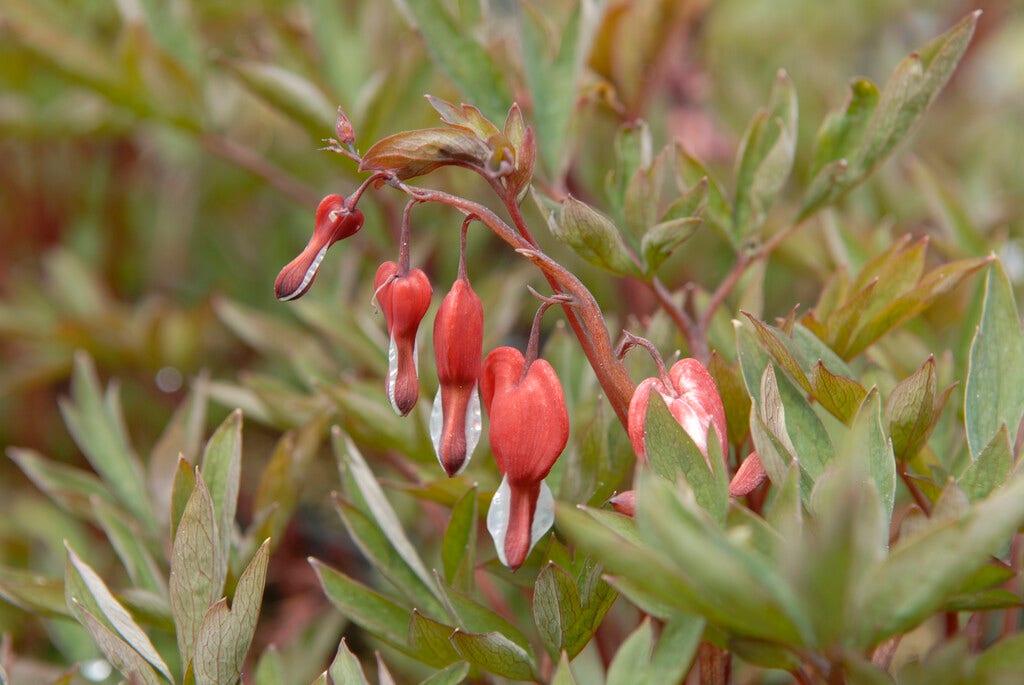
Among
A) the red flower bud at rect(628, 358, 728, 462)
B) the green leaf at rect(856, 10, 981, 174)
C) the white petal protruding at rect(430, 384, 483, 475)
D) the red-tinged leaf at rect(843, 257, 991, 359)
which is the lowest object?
the white petal protruding at rect(430, 384, 483, 475)

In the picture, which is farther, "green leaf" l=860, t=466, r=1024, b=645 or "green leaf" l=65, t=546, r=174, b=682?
"green leaf" l=65, t=546, r=174, b=682

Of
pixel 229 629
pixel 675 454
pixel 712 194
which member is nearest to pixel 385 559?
pixel 229 629

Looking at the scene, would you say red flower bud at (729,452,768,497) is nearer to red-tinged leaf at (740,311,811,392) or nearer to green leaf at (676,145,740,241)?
red-tinged leaf at (740,311,811,392)

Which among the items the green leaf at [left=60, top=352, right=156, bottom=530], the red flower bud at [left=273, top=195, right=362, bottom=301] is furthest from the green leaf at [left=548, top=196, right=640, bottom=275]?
the green leaf at [left=60, top=352, right=156, bottom=530]

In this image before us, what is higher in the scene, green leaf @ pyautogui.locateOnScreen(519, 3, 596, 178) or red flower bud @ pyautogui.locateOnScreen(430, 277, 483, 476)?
green leaf @ pyautogui.locateOnScreen(519, 3, 596, 178)

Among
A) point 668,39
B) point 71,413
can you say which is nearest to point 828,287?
point 668,39

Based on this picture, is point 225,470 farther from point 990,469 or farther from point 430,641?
point 990,469

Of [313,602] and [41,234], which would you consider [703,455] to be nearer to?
[313,602]

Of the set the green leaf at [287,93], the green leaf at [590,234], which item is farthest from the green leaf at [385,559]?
the green leaf at [287,93]
